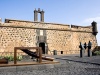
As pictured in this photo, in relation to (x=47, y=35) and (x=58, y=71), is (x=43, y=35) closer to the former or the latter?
(x=47, y=35)

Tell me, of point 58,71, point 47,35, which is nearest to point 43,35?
point 47,35

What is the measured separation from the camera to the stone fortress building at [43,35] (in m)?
20.0

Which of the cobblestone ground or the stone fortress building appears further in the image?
the stone fortress building

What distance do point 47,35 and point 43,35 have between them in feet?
2.14

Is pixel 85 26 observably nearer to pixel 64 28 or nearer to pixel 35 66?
pixel 64 28

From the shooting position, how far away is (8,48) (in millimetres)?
19703

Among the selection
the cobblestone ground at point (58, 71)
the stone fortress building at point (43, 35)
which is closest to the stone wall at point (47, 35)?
the stone fortress building at point (43, 35)

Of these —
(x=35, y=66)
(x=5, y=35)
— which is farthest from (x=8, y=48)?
(x=35, y=66)

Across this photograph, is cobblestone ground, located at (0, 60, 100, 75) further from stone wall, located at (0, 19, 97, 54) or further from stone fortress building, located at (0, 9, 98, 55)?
stone wall, located at (0, 19, 97, 54)

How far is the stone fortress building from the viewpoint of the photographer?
20.0m

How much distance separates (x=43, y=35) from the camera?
73.9 feet

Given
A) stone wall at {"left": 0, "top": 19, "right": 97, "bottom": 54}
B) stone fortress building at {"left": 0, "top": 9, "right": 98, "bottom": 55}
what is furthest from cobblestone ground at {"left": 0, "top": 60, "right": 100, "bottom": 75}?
stone wall at {"left": 0, "top": 19, "right": 97, "bottom": 54}

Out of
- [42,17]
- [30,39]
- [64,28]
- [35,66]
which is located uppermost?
[42,17]

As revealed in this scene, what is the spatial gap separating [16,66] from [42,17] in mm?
17671
